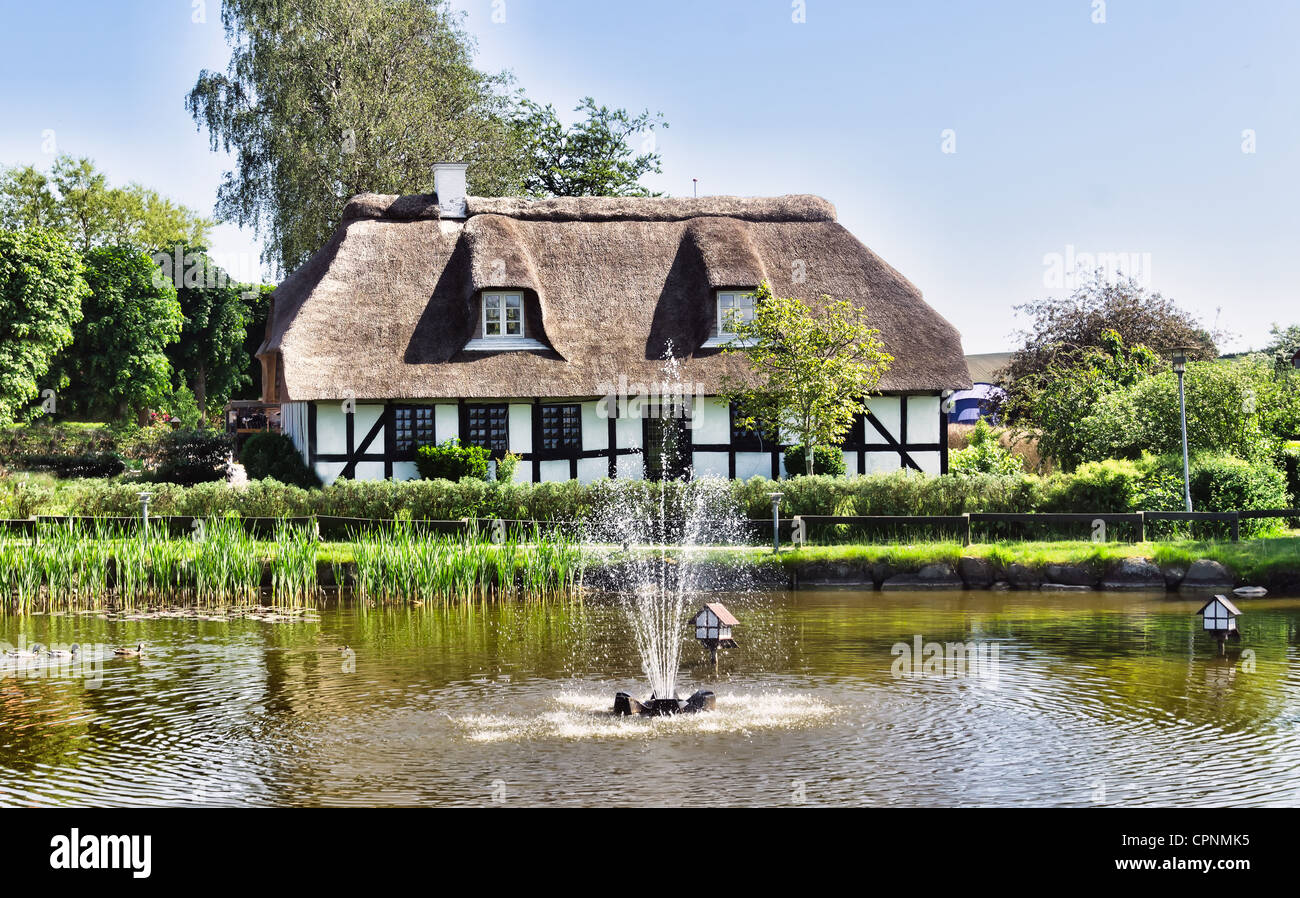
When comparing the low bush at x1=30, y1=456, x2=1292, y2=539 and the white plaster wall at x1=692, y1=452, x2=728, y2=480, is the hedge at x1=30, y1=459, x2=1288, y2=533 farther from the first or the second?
the white plaster wall at x1=692, y1=452, x2=728, y2=480

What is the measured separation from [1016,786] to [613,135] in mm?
37508

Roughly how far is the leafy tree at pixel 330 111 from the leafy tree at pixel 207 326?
44.8ft

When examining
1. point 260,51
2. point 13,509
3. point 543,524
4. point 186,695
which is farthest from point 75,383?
point 186,695

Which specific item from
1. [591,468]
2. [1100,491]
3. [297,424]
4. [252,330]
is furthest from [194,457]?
[252,330]

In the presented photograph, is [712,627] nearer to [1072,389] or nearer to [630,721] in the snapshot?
[630,721]

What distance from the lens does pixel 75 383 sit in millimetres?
46750

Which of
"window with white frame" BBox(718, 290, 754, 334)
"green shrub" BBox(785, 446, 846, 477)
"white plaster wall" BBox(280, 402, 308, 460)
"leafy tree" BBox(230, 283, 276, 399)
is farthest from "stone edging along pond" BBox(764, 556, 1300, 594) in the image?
"leafy tree" BBox(230, 283, 276, 399)

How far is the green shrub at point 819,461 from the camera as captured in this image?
26188 millimetres

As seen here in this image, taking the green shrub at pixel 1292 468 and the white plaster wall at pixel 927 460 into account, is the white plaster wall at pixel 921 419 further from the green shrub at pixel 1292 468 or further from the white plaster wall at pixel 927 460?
the green shrub at pixel 1292 468

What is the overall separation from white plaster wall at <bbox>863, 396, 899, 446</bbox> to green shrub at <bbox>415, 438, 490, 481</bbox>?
323 inches

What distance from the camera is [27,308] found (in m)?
35.2

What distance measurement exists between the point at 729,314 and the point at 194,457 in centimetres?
1280

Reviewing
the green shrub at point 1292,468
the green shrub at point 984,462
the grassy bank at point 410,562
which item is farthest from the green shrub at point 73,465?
the green shrub at point 1292,468
